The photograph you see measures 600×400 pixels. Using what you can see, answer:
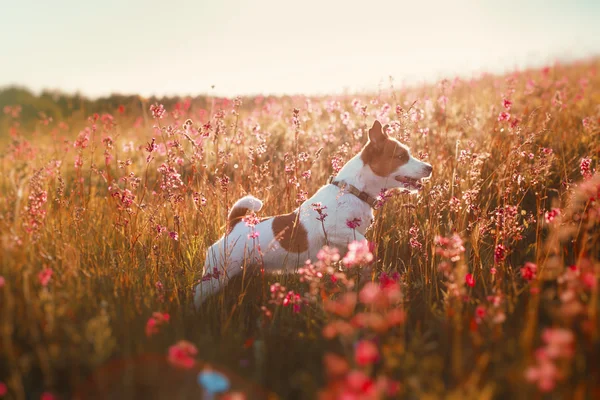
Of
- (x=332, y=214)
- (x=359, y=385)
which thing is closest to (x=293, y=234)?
(x=332, y=214)

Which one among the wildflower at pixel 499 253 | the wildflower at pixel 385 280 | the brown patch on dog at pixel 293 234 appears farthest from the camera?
the brown patch on dog at pixel 293 234

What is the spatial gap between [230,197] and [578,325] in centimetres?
337

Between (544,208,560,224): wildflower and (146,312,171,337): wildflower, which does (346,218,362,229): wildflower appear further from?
(146,312,171,337): wildflower

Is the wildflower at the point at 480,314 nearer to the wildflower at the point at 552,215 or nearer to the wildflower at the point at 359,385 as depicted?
the wildflower at the point at 552,215

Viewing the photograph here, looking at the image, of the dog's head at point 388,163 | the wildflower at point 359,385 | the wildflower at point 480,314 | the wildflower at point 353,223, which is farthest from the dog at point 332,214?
the wildflower at point 359,385

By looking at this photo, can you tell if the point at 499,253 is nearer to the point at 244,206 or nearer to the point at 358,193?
the point at 358,193

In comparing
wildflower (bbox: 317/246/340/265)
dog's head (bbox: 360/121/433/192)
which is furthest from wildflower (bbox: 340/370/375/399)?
dog's head (bbox: 360/121/433/192)

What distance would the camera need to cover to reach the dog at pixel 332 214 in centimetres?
407

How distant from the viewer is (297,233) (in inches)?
Result: 167

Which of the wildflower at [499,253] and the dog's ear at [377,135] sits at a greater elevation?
the dog's ear at [377,135]

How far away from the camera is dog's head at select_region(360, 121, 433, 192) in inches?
178

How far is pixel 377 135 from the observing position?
178 inches

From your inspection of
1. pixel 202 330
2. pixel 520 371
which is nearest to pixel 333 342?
pixel 202 330

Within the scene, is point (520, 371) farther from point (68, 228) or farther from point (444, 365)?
point (68, 228)
